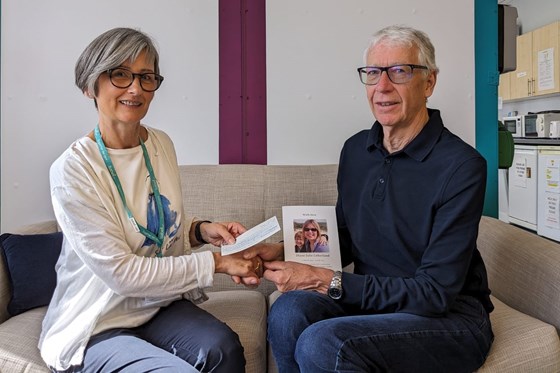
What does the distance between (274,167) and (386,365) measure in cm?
125

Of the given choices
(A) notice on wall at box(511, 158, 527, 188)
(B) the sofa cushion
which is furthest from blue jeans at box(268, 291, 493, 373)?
(A) notice on wall at box(511, 158, 527, 188)

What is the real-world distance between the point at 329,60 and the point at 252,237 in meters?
1.39

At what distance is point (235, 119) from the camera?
2654 mm

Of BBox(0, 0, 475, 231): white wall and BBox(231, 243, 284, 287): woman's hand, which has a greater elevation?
BBox(0, 0, 475, 231): white wall

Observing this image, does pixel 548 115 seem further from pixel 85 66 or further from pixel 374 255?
pixel 85 66

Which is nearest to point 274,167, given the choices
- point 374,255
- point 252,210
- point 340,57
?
point 252,210

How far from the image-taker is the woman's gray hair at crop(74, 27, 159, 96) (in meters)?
1.46

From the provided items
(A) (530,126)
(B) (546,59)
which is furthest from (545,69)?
(A) (530,126)

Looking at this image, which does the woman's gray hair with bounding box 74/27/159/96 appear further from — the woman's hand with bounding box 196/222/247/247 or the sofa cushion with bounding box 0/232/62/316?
the sofa cushion with bounding box 0/232/62/316

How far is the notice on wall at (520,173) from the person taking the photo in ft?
19.8

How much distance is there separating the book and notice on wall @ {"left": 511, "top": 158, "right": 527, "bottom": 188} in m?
5.01

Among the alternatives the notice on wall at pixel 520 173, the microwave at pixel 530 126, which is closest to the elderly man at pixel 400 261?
the notice on wall at pixel 520 173

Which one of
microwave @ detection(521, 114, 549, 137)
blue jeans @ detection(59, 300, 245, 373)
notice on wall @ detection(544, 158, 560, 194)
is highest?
microwave @ detection(521, 114, 549, 137)

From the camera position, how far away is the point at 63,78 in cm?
260
